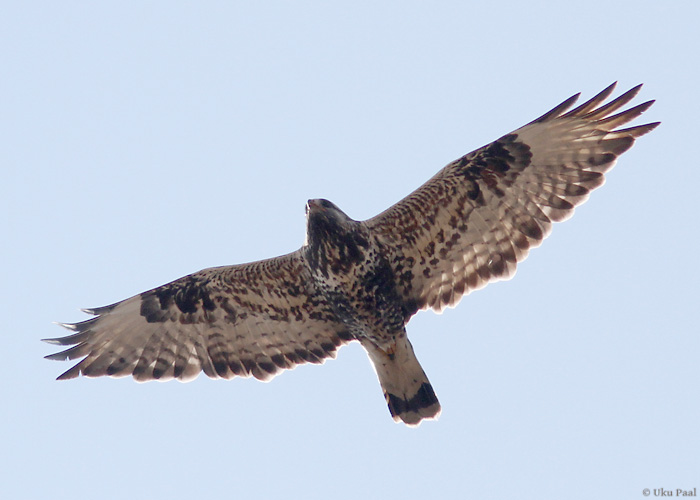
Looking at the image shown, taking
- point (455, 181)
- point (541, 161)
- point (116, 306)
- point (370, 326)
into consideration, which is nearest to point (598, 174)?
point (541, 161)

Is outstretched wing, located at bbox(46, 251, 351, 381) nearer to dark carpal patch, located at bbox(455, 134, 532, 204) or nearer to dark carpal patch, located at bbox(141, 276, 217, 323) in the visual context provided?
dark carpal patch, located at bbox(141, 276, 217, 323)

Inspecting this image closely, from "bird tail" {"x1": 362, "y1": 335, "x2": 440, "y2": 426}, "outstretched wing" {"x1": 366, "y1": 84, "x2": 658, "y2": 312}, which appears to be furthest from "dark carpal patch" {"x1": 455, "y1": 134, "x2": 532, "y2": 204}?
"bird tail" {"x1": 362, "y1": 335, "x2": 440, "y2": 426}

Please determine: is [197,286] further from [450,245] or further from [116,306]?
[450,245]

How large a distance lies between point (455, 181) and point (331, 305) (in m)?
1.80

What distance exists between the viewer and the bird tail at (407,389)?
10.3 meters

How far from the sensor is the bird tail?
10.3m

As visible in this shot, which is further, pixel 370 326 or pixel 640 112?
pixel 370 326

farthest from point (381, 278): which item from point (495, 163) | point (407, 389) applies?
point (495, 163)

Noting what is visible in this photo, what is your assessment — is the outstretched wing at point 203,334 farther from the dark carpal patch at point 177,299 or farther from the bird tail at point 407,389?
the bird tail at point 407,389

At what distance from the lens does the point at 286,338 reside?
10.7m

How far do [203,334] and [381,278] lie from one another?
2.09 metres

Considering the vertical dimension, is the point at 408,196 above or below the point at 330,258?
above

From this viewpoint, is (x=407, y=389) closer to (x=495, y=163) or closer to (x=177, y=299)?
(x=495, y=163)

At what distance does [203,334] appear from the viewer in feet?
35.3
